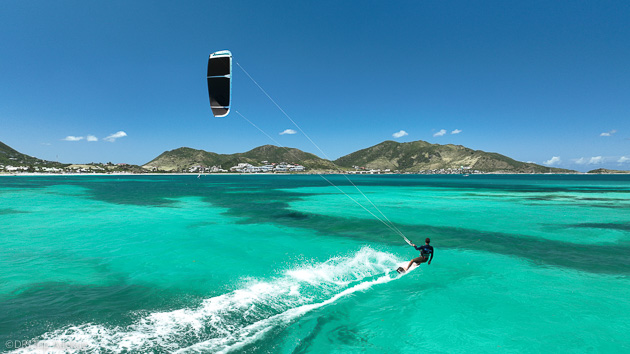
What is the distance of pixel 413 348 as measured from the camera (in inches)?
363

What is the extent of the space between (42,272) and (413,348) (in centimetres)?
1767

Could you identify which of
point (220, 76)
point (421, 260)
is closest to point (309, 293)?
point (421, 260)

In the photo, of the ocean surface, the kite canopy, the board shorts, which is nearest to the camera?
the ocean surface

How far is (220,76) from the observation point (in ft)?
41.4

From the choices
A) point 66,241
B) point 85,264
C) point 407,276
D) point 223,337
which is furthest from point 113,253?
point 407,276

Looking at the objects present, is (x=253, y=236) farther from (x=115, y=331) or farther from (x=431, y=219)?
(x=431, y=219)

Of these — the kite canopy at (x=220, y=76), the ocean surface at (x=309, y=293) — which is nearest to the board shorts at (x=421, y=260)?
the ocean surface at (x=309, y=293)

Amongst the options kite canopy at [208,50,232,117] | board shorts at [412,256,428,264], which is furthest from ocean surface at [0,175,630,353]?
kite canopy at [208,50,232,117]

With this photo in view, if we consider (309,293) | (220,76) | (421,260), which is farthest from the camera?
(421,260)

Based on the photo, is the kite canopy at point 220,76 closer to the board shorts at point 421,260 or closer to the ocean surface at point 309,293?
the ocean surface at point 309,293

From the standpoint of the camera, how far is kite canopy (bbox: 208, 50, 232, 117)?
12.5 m

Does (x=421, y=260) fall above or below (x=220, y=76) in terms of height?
below

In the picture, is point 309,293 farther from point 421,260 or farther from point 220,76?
point 220,76

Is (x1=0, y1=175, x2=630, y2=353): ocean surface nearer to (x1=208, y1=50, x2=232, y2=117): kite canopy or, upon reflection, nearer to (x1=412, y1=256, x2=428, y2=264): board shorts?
(x1=412, y1=256, x2=428, y2=264): board shorts
